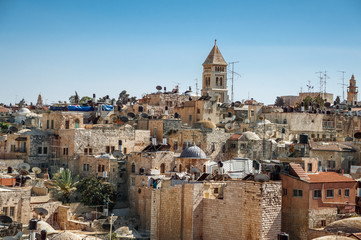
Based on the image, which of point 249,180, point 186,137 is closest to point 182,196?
point 249,180

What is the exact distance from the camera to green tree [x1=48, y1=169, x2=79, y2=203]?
41.6 metres

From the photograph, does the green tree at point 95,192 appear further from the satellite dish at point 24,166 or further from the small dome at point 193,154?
the small dome at point 193,154

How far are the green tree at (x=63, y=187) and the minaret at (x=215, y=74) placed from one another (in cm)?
3020

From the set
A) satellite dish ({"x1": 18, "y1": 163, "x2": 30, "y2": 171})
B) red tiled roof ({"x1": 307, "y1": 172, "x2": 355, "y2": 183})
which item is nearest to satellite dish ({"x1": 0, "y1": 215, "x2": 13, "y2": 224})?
satellite dish ({"x1": 18, "y1": 163, "x2": 30, "y2": 171})

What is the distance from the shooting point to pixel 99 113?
57.9 meters

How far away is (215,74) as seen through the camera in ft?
230

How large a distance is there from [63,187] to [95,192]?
2229mm

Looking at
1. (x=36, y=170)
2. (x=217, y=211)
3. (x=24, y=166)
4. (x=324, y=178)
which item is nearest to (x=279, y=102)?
(x=36, y=170)

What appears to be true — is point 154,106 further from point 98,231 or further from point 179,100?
Answer: point 98,231

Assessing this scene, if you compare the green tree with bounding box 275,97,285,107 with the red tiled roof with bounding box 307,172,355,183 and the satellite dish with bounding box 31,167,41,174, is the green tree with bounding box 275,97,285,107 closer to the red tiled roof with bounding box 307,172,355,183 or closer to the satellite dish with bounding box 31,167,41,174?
the satellite dish with bounding box 31,167,41,174

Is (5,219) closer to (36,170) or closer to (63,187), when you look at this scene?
(63,187)

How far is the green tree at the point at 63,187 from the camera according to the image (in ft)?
136

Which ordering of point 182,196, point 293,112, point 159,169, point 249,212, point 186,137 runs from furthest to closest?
point 293,112 → point 186,137 → point 159,169 → point 182,196 → point 249,212

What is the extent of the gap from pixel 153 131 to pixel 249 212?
25550 mm
